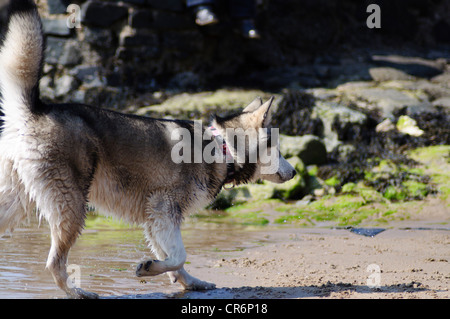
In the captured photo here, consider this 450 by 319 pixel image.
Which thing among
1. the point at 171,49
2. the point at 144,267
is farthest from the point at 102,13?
the point at 144,267

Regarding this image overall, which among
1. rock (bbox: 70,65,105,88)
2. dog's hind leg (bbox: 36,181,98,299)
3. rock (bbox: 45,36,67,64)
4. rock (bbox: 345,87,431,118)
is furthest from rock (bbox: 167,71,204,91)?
dog's hind leg (bbox: 36,181,98,299)

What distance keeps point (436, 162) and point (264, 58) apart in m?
4.22

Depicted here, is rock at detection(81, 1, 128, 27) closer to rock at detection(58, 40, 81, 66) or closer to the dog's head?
rock at detection(58, 40, 81, 66)

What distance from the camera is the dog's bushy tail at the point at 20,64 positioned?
12.3 ft

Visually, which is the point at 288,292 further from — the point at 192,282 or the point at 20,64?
the point at 20,64

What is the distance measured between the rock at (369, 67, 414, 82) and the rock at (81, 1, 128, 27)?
4.80 meters

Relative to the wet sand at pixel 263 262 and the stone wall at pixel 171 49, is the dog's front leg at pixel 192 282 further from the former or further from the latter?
the stone wall at pixel 171 49

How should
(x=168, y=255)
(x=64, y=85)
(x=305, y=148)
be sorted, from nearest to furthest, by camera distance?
(x=168, y=255) → (x=305, y=148) → (x=64, y=85)

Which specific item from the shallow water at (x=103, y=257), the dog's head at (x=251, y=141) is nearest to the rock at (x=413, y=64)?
the shallow water at (x=103, y=257)

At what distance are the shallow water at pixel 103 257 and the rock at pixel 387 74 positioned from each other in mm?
5609

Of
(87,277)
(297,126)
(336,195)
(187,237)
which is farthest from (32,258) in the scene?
(297,126)

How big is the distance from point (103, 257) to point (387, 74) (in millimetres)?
7615

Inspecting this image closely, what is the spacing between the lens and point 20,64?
12.3 feet

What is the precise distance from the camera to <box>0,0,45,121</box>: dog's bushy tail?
375 centimetres
